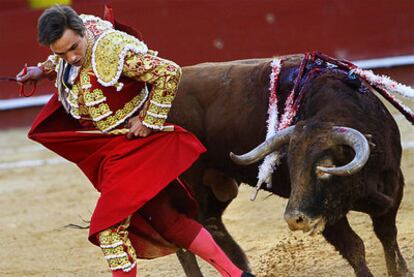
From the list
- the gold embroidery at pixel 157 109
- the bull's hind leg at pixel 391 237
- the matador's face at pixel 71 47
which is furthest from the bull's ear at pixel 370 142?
the matador's face at pixel 71 47

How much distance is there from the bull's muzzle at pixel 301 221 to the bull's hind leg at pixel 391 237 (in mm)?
564

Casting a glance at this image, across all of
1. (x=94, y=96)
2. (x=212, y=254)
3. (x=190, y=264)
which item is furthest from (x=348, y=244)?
(x=94, y=96)

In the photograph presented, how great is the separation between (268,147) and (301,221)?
36 cm

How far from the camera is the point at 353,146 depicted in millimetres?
3230

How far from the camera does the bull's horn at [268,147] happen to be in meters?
3.43

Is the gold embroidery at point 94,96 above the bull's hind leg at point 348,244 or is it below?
above

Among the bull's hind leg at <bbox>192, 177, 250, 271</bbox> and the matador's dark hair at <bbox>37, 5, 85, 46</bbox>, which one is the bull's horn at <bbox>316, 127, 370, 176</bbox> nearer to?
the matador's dark hair at <bbox>37, 5, 85, 46</bbox>

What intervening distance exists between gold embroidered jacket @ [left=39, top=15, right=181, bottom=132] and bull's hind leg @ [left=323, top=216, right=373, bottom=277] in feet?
2.64

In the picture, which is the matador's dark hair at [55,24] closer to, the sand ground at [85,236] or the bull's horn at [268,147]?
the bull's horn at [268,147]

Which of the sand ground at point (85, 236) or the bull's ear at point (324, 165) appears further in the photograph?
the sand ground at point (85, 236)

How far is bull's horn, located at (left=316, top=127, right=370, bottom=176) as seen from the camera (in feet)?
10.4

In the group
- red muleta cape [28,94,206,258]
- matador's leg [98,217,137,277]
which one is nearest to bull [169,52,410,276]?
red muleta cape [28,94,206,258]

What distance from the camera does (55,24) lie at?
3.11 m

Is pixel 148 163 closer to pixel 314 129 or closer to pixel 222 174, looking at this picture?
pixel 314 129
